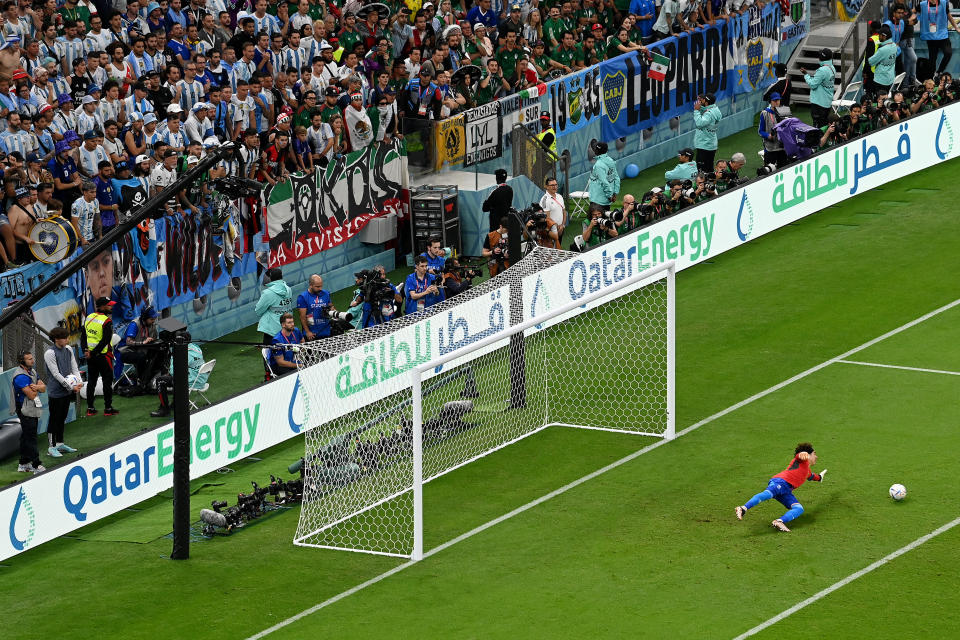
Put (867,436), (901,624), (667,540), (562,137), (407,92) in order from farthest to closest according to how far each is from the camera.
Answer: (562,137), (407,92), (867,436), (667,540), (901,624)

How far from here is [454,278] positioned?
81.5ft

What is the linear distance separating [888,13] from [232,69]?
1791 cm

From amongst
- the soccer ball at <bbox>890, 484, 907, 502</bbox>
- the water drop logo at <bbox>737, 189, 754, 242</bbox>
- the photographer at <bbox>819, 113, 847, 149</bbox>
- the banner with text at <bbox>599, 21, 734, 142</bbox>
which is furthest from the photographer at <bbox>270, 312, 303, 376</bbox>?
the photographer at <bbox>819, 113, 847, 149</bbox>

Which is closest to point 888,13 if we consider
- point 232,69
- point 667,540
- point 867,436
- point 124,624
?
point 232,69

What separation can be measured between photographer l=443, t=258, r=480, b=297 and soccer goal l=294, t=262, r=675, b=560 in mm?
1556

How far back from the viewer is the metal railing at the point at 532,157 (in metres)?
30.4

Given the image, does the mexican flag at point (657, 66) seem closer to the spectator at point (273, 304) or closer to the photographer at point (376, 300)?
the photographer at point (376, 300)

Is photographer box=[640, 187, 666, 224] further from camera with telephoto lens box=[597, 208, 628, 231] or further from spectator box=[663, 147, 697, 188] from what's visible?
spectator box=[663, 147, 697, 188]

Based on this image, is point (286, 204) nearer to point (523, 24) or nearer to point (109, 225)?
point (109, 225)

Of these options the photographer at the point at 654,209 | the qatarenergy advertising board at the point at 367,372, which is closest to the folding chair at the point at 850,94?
the qatarenergy advertising board at the point at 367,372

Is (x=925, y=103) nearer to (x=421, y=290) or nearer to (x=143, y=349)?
(x=421, y=290)

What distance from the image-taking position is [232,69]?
27.1 meters

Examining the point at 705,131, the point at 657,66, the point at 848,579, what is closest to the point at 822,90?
the point at 657,66

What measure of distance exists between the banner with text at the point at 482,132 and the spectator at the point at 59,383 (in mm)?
10545
